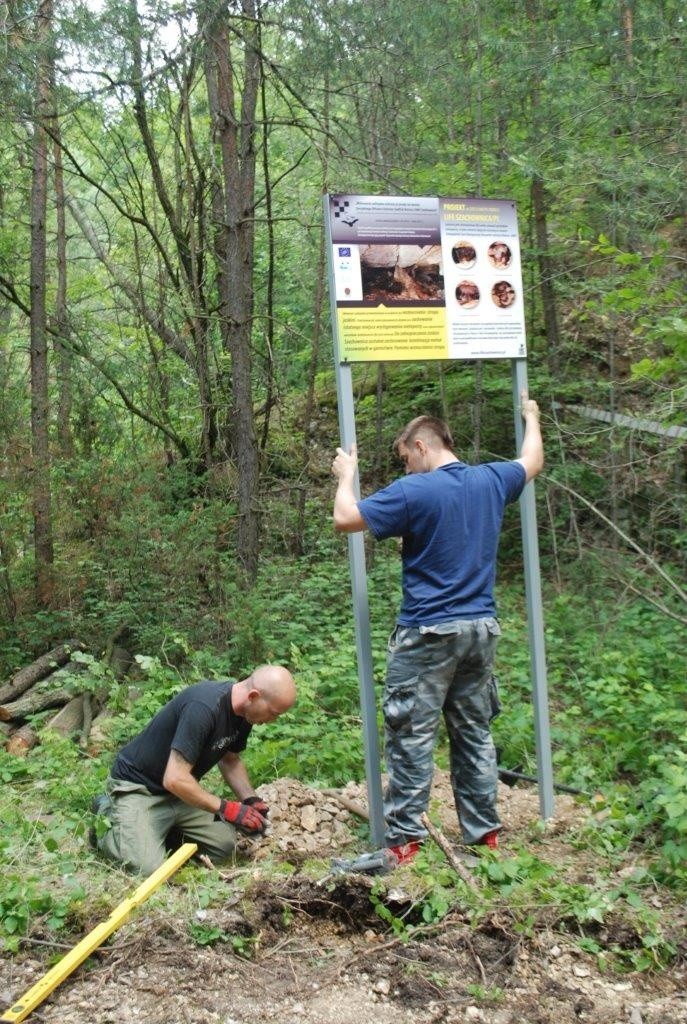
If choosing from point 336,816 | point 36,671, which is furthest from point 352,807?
point 36,671

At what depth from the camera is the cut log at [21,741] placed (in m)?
7.45

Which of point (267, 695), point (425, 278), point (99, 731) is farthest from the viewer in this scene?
point (99, 731)

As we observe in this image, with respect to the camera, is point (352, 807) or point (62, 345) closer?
point (352, 807)

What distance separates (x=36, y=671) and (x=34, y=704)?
2.23 feet

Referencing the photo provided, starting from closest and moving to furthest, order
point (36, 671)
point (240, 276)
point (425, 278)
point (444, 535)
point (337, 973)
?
point (337, 973), point (444, 535), point (425, 278), point (36, 671), point (240, 276)

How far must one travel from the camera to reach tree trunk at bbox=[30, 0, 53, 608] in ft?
31.1

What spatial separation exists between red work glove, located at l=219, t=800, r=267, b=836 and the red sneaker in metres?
0.71

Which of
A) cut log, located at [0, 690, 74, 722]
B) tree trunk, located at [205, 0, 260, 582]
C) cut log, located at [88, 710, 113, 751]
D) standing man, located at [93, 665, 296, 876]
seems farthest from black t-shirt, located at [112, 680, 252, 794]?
tree trunk, located at [205, 0, 260, 582]

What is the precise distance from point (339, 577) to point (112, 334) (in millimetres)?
5813

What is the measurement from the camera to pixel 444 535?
420 centimetres

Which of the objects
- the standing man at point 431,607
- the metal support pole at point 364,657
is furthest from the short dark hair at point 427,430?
the metal support pole at point 364,657

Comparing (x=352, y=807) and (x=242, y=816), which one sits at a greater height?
(x=242, y=816)

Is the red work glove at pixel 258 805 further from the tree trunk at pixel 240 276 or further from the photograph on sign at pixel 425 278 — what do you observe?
the tree trunk at pixel 240 276

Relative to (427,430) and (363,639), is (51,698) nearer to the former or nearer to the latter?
(363,639)
